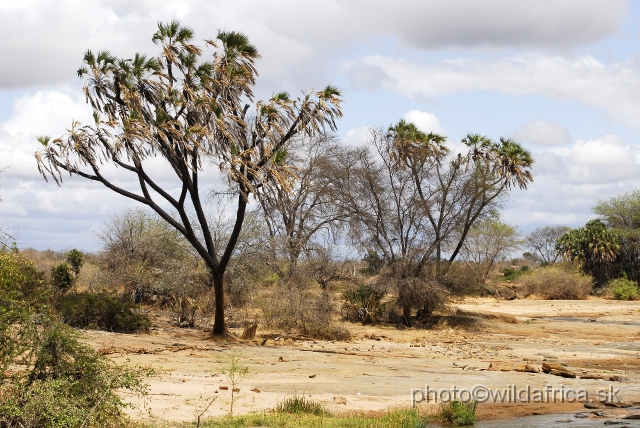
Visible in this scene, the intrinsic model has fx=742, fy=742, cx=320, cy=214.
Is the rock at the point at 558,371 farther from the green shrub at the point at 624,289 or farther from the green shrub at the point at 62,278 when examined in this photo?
the green shrub at the point at 624,289

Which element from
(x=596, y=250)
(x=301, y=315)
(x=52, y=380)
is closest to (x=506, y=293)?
(x=596, y=250)

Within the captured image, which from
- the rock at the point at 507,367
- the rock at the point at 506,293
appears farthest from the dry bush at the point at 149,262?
the rock at the point at 506,293

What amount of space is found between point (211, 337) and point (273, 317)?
349 centimetres

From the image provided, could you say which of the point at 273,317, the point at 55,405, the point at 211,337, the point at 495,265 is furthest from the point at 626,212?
the point at 55,405

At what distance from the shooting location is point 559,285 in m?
48.8

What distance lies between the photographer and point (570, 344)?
25984 mm

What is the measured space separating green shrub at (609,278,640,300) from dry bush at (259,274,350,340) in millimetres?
29283

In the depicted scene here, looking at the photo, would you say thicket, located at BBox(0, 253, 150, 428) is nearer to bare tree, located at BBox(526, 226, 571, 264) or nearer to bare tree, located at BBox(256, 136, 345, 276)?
bare tree, located at BBox(256, 136, 345, 276)

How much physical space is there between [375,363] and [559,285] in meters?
33.0

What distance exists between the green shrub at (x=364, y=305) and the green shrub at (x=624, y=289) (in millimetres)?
24495

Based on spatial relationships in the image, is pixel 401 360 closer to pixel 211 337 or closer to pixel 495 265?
pixel 211 337

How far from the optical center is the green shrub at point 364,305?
29531mm

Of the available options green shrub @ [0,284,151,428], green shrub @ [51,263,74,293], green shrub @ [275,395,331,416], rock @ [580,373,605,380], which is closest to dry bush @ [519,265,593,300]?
rock @ [580,373,605,380]

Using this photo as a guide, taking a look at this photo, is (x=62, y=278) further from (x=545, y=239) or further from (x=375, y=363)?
(x=545, y=239)
